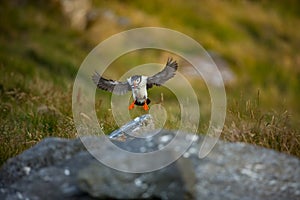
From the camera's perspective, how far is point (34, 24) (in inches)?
789

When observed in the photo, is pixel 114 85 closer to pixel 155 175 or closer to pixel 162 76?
pixel 162 76

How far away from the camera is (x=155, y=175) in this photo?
197 inches

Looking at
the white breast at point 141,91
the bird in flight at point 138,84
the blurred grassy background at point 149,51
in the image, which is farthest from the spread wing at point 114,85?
the blurred grassy background at point 149,51

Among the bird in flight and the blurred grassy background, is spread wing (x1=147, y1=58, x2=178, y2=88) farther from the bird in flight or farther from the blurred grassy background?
the blurred grassy background

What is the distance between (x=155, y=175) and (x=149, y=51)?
595 inches

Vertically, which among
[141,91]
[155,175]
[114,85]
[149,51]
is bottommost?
[155,175]

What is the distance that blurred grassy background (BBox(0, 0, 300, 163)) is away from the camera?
14442mm

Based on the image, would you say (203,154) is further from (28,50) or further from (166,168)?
(28,50)

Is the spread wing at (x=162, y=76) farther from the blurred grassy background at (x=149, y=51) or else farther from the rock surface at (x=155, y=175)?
the blurred grassy background at (x=149, y=51)

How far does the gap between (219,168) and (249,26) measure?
19742 millimetres

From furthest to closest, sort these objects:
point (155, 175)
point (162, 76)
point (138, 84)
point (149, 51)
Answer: point (149, 51)
point (162, 76)
point (138, 84)
point (155, 175)

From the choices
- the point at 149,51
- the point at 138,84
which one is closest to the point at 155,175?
the point at 138,84

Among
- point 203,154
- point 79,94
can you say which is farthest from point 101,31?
point 203,154

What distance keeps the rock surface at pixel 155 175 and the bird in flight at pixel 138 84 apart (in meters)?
1.30
